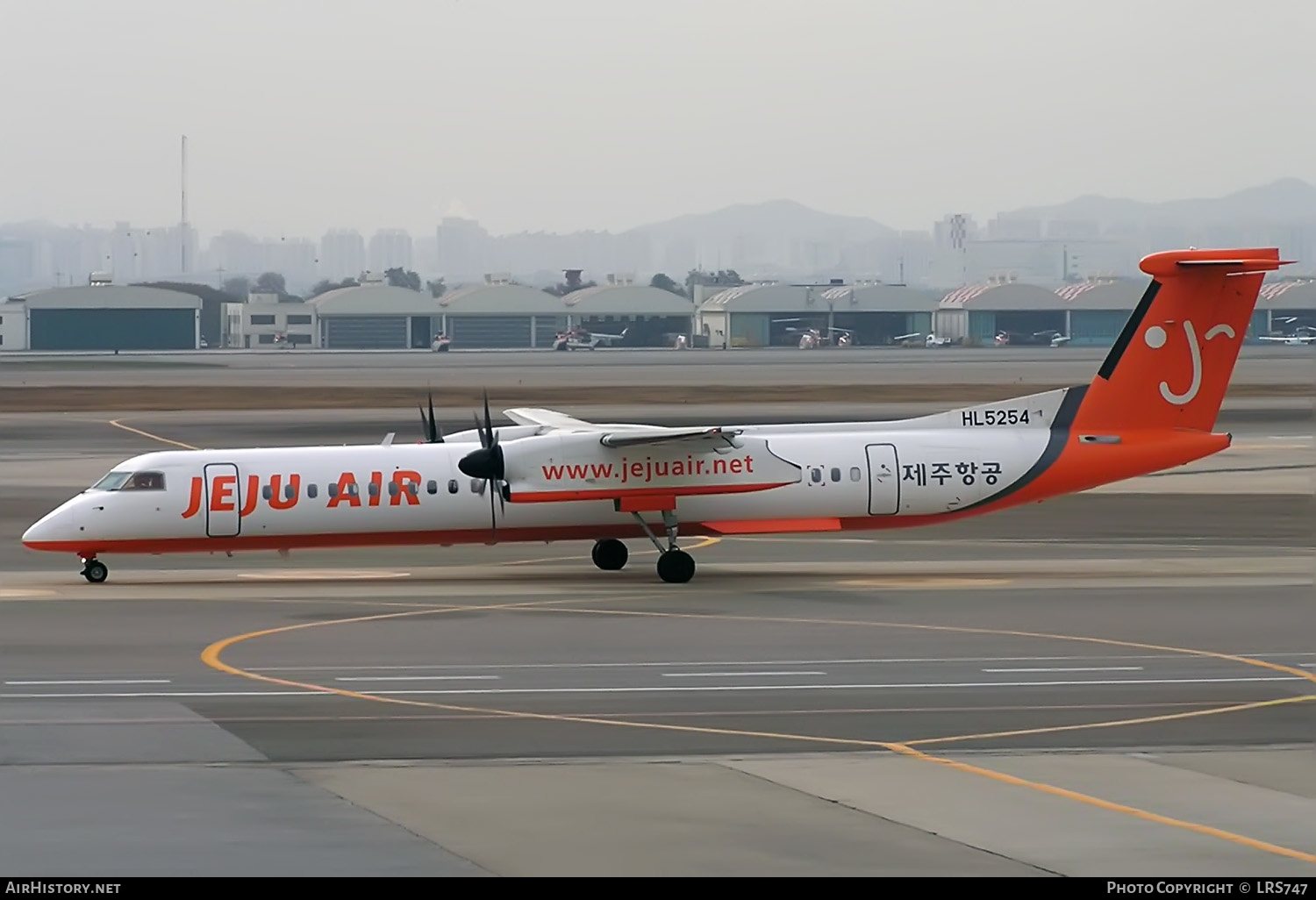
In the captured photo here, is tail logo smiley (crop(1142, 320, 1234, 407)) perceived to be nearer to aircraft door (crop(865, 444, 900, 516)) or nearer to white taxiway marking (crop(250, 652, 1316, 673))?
aircraft door (crop(865, 444, 900, 516))

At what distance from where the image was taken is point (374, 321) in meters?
188

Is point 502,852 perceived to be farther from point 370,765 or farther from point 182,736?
point 182,736

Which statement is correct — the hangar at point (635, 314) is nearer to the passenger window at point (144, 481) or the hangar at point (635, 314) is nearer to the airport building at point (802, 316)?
the airport building at point (802, 316)

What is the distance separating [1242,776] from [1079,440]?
16510 millimetres

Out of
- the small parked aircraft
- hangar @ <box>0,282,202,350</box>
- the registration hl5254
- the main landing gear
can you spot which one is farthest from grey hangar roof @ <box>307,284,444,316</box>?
the registration hl5254

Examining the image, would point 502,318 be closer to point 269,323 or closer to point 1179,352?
point 269,323

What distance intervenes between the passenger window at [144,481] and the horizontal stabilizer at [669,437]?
7.27m

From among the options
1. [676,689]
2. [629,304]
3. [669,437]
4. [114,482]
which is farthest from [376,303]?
[676,689]

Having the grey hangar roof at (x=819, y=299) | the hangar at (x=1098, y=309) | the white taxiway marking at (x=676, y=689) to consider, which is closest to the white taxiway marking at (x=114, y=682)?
the white taxiway marking at (x=676, y=689)

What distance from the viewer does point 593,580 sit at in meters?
30.3

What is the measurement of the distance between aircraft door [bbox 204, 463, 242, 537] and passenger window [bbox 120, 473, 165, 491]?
0.79m

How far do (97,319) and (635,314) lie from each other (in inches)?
2159

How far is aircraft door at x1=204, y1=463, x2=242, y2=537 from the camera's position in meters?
29.3

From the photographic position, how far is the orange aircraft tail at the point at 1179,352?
1217 inches
